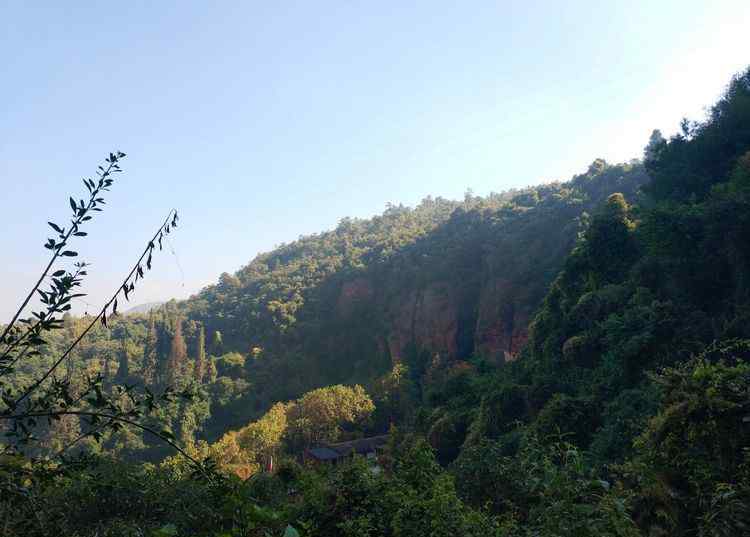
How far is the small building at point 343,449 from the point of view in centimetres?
2838

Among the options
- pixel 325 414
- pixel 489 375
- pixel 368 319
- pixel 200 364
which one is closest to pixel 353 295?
pixel 368 319

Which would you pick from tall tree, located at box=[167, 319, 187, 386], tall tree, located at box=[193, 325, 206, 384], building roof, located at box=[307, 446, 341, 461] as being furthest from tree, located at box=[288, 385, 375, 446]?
tall tree, located at box=[167, 319, 187, 386]

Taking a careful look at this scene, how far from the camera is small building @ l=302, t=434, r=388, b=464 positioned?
93.1ft

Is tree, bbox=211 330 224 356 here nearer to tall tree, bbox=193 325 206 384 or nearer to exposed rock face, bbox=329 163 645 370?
tall tree, bbox=193 325 206 384

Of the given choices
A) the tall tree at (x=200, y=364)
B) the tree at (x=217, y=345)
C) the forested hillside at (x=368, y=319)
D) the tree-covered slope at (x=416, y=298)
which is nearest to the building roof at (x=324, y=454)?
the forested hillside at (x=368, y=319)

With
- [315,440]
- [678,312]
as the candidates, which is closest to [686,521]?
[678,312]

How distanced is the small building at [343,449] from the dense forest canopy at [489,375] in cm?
173

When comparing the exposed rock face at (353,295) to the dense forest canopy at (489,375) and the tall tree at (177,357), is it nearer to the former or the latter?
the dense forest canopy at (489,375)

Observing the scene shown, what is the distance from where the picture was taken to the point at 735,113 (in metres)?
19.7

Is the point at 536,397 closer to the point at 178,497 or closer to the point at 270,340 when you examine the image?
the point at 178,497

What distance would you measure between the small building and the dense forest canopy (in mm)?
1732

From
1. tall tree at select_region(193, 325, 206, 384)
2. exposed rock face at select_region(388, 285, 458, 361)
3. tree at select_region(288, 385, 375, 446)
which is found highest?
tall tree at select_region(193, 325, 206, 384)

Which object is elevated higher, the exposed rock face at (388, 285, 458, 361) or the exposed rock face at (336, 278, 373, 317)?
the exposed rock face at (336, 278, 373, 317)

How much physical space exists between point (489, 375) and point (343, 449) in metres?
10.1
